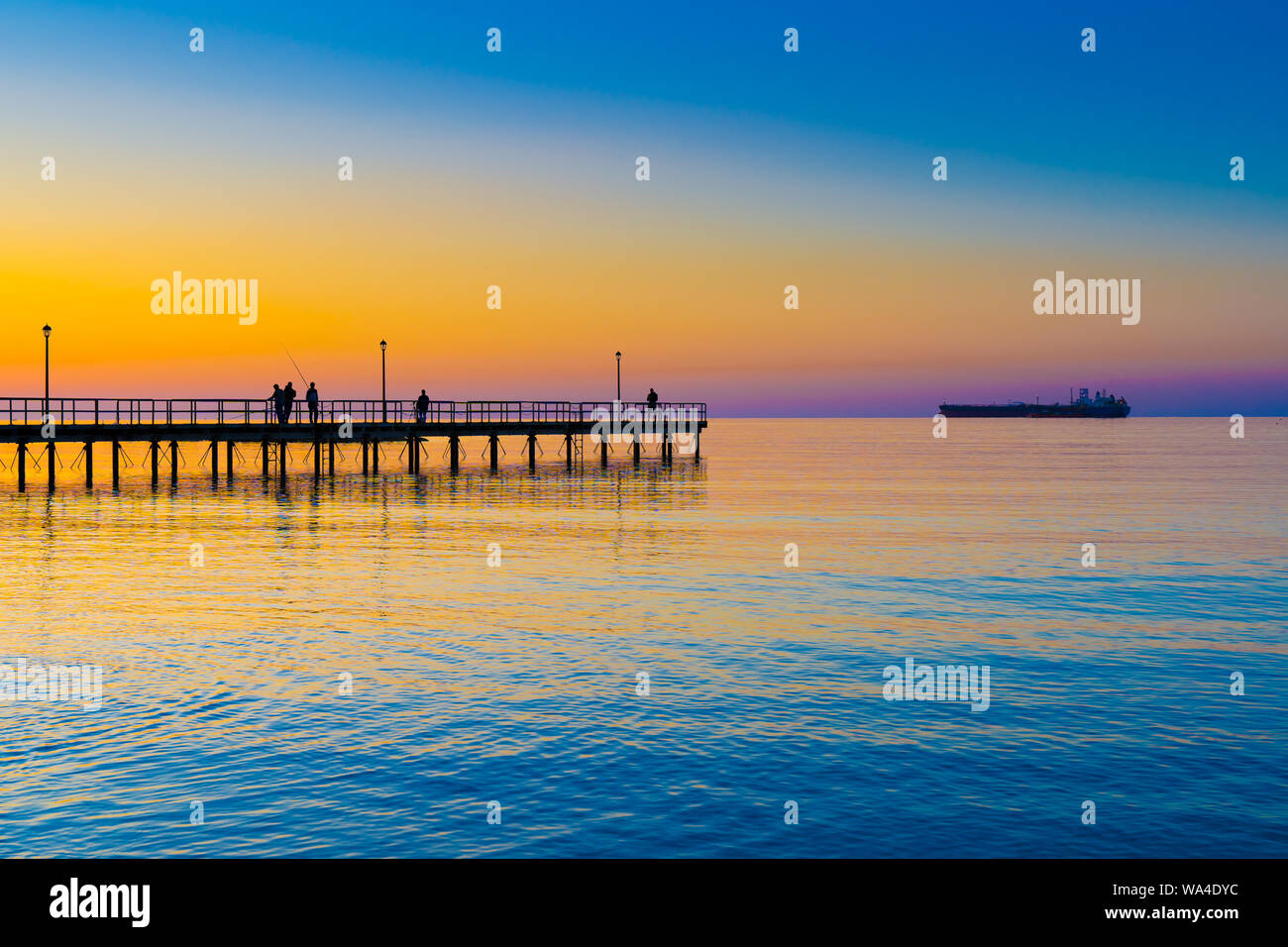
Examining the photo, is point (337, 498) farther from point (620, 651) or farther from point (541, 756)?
point (541, 756)

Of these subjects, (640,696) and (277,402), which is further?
(277,402)

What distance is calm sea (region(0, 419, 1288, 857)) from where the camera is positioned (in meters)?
11.0

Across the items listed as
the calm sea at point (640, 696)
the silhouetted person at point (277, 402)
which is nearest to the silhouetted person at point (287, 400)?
the silhouetted person at point (277, 402)

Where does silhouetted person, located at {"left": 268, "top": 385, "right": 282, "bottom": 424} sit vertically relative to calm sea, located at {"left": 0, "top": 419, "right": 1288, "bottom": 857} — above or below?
above

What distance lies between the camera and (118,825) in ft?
35.6

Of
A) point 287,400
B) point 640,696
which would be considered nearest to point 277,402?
point 287,400

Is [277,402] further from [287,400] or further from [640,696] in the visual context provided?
[640,696]

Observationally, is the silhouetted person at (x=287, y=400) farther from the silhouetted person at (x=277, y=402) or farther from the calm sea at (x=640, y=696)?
the calm sea at (x=640, y=696)

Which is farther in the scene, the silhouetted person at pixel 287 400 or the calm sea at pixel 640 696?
the silhouetted person at pixel 287 400

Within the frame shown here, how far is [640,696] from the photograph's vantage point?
16.0 metres

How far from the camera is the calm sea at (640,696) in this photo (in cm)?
1100

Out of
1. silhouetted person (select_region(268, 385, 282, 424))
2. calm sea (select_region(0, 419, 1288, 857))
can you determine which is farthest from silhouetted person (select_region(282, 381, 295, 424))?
calm sea (select_region(0, 419, 1288, 857))

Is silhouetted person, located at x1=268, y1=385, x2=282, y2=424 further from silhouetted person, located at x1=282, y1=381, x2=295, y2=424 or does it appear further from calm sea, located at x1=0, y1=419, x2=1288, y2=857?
calm sea, located at x1=0, y1=419, x2=1288, y2=857

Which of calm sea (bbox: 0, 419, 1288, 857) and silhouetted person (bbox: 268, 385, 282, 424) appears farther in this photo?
silhouetted person (bbox: 268, 385, 282, 424)
